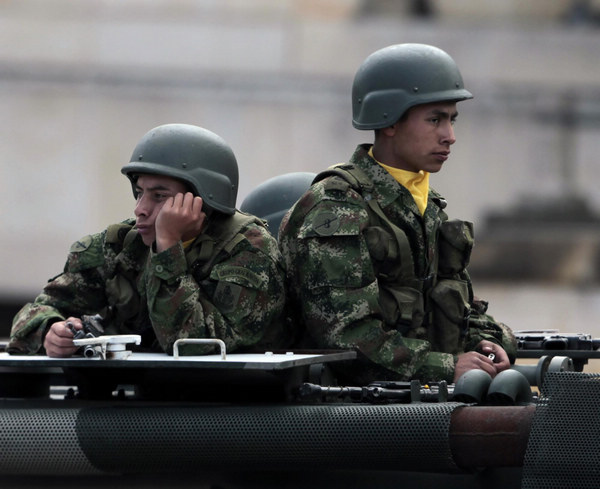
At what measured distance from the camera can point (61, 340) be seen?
484 cm

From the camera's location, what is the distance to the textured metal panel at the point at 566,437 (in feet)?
13.8

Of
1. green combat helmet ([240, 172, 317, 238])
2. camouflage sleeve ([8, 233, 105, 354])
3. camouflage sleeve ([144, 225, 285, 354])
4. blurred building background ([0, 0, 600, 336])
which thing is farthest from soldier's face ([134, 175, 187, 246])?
blurred building background ([0, 0, 600, 336])

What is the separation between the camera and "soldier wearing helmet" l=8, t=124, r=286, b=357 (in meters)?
5.00

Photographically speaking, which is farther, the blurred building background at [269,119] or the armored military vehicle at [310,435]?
the blurred building background at [269,119]

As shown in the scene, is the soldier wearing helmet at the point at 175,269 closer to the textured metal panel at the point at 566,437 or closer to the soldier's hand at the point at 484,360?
the soldier's hand at the point at 484,360

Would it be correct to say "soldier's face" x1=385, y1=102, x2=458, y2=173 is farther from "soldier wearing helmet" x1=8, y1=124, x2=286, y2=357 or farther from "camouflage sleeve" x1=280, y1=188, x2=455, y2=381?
"soldier wearing helmet" x1=8, y1=124, x2=286, y2=357

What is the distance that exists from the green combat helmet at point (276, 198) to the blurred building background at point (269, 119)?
8.40m

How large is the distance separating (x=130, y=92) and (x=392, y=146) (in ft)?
33.7

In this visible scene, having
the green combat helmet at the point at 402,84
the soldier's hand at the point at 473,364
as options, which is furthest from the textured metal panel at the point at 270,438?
the green combat helmet at the point at 402,84

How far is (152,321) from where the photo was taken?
5035 millimetres

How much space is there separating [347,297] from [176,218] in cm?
65

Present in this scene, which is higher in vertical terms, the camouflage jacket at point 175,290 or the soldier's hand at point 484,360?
the camouflage jacket at point 175,290

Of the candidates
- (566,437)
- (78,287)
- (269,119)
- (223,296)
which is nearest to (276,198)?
(78,287)

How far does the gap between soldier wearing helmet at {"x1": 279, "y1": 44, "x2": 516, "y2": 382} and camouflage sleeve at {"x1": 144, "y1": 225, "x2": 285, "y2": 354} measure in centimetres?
16
